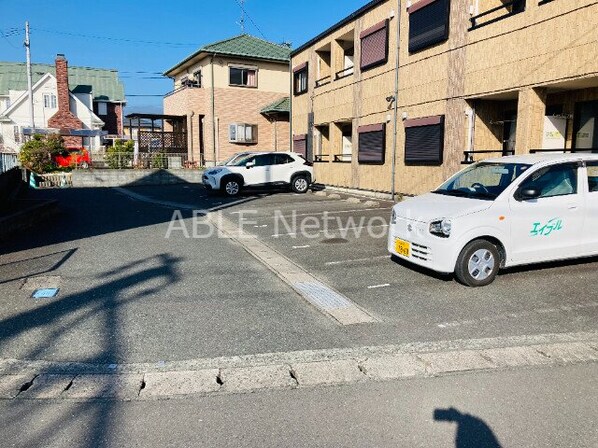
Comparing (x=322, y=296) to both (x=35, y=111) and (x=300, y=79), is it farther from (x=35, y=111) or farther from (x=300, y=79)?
(x=35, y=111)

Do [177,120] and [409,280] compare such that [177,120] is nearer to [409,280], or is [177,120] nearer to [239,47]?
[239,47]

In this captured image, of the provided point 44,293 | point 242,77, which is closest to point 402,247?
point 44,293

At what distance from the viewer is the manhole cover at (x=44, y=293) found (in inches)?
221

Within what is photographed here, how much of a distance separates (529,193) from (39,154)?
85.5 ft

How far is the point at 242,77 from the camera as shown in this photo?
2758 centimetres

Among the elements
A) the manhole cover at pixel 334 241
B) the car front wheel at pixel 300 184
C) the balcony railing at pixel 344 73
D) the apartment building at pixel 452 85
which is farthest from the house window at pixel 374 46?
the manhole cover at pixel 334 241

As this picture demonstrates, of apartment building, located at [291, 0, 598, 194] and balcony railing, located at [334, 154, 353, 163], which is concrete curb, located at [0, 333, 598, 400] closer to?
apartment building, located at [291, 0, 598, 194]

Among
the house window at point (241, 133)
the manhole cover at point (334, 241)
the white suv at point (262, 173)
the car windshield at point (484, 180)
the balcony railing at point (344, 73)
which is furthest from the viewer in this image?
the house window at point (241, 133)

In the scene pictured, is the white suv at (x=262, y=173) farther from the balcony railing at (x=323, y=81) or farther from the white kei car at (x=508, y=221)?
the white kei car at (x=508, y=221)

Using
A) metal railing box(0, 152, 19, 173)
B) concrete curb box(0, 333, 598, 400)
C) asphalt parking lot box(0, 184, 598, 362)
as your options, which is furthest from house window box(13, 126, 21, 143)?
concrete curb box(0, 333, 598, 400)

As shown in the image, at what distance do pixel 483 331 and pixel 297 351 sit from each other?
6.26 ft

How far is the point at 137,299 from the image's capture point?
218 inches

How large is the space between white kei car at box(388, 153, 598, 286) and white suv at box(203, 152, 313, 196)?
11.7 m

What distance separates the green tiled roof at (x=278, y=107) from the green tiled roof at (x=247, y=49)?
8.73ft
